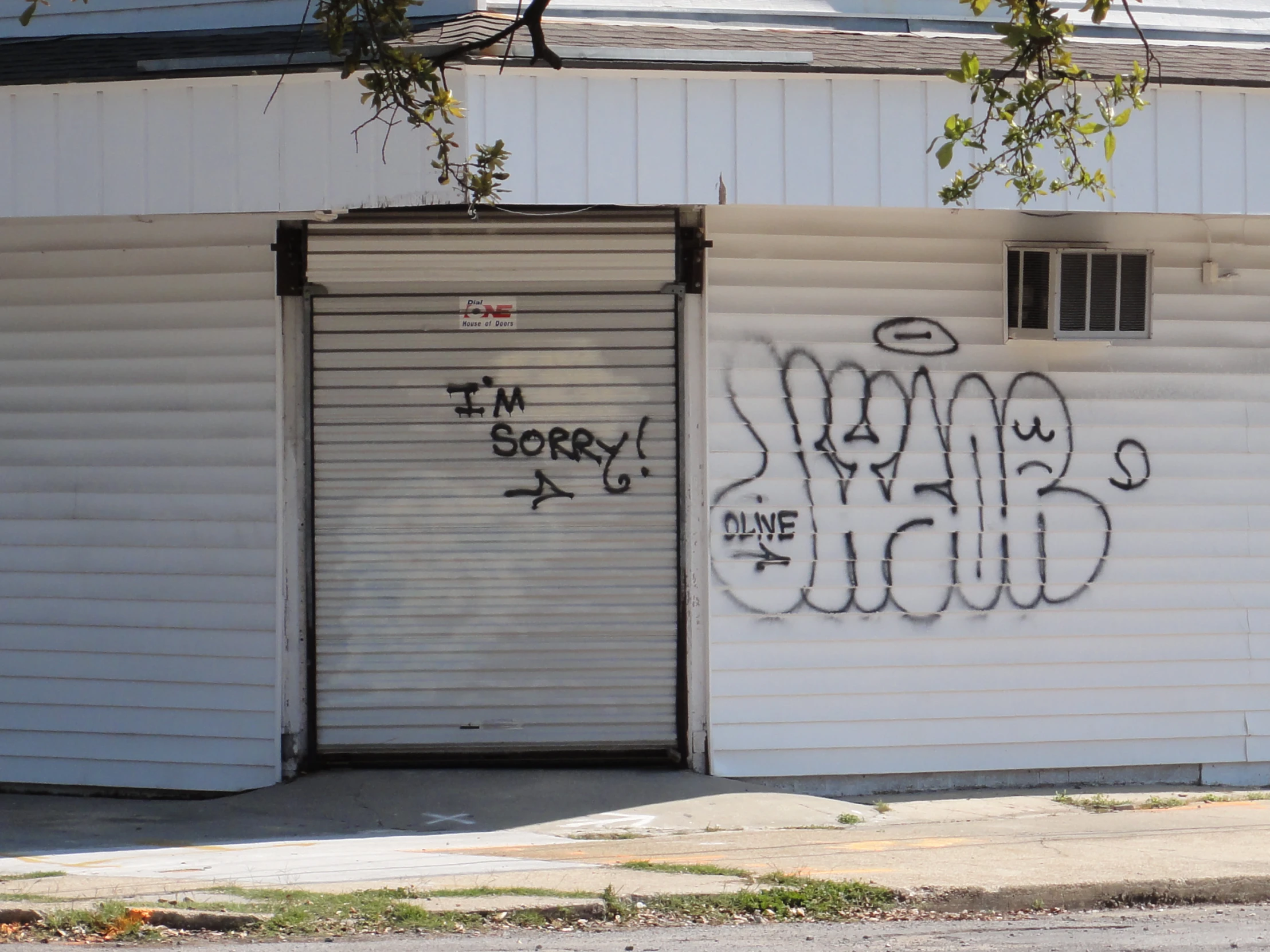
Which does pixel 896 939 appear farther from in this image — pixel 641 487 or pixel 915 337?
pixel 915 337

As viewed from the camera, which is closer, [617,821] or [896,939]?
[896,939]

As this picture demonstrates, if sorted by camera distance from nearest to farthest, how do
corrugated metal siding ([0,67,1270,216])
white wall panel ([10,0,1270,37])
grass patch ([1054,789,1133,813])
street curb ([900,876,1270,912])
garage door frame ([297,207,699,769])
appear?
street curb ([900,876,1270,912])
corrugated metal siding ([0,67,1270,216])
grass patch ([1054,789,1133,813])
garage door frame ([297,207,699,769])
white wall panel ([10,0,1270,37])

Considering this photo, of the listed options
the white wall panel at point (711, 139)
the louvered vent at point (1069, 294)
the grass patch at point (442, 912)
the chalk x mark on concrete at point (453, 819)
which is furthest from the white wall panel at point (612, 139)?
the grass patch at point (442, 912)

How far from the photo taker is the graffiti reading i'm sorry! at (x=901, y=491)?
7.87 metres

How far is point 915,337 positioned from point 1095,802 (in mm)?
2924

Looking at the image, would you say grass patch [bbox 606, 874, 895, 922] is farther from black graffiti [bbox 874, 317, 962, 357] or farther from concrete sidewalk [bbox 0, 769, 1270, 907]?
black graffiti [bbox 874, 317, 962, 357]

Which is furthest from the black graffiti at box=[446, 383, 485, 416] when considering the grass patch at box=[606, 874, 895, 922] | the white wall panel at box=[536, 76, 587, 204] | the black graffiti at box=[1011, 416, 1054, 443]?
the grass patch at box=[606, 874, 895, 922]

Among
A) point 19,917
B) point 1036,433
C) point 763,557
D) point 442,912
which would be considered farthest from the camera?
point 1036,433

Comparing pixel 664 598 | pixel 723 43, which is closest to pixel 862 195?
pixel 723 43

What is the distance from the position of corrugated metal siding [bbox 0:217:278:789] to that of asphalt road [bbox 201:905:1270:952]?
3241 millimetres

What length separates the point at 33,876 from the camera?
5734 mm

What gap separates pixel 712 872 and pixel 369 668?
3.01 m

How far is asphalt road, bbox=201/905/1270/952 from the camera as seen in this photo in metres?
4.89

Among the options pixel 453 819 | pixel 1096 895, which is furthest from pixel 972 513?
pixel 453 819
